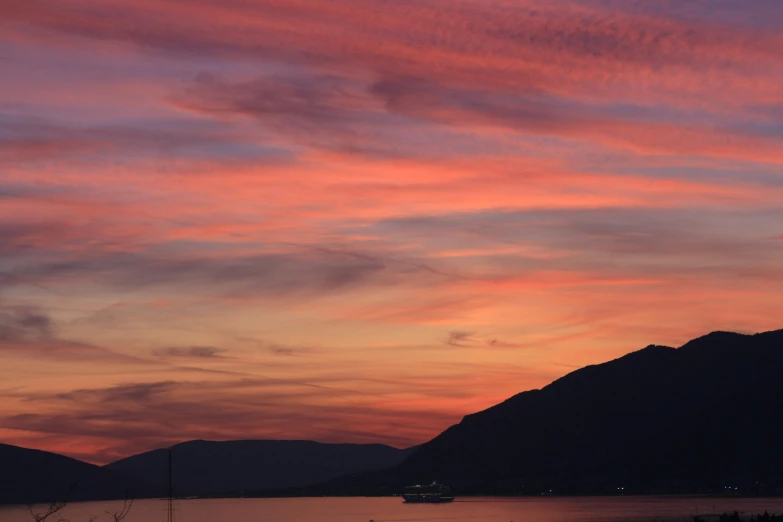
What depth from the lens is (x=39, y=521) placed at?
2958 cm

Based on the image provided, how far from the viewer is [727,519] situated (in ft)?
432

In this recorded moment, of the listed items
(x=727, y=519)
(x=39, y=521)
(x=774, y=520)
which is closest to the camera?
(x=39, y=521)

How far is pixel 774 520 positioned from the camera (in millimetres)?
123125

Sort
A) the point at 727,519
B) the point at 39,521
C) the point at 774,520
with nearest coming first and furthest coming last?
the point at 39,521 → the point at 774,520 → the point at 727,519

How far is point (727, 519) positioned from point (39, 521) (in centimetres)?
11713

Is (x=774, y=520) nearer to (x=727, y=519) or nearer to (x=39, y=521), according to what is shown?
(x=727, y=519)

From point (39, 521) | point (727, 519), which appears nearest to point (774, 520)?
point (727, 519)

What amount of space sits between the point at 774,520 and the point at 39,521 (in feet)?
363

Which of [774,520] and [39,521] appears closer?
[39,521]

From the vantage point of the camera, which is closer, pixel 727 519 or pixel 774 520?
pixel 774 520

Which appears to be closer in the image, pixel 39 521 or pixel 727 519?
pixel 39 521

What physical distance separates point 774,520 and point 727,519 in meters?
9.26
